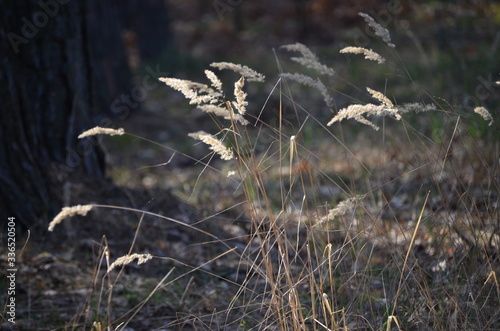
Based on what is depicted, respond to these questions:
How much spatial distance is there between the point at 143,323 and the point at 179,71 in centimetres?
790

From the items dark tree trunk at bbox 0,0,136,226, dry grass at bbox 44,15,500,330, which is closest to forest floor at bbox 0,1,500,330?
dry grass at bbox 44,15,500,330

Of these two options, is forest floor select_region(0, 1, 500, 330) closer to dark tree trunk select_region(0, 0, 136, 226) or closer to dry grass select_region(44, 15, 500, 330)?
dry grass select_region(44, 15, 500, 330)

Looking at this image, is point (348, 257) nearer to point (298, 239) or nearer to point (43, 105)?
point (298, 239)

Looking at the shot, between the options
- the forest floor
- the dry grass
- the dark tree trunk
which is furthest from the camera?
the dark tree trunk

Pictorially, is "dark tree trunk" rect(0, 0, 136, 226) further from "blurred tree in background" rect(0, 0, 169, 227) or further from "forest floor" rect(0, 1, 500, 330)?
"forest floor" rect(0, 1, 500, 330)

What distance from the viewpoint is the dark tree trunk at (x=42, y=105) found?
11.9ft

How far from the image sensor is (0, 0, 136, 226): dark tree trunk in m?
3.63

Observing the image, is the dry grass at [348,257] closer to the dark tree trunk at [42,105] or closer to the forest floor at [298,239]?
the forest floor at [298,239]

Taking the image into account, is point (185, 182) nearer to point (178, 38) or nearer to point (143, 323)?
point (143, 323)

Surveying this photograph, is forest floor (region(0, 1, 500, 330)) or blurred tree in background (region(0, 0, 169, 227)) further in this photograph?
blurred tree in background (region(0, 0, 169, 227))

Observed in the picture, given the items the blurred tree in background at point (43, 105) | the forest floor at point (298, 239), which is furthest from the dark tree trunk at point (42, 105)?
the forest floor at point (298, 239)

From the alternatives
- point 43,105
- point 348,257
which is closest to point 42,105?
point 43,105

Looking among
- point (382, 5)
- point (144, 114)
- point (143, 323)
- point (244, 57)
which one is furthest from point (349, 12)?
point (143, 323)

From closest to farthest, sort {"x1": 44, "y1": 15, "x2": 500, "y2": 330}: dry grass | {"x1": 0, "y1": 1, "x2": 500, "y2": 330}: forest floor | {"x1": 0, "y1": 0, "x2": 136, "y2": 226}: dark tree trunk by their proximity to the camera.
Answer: {"x1": 44, "y1": 15, "x2": 500, "y2": 330}: dry grass, {"x1": 0, "y1": 1, "x2": 500, "y2": 330}: forest floor, {"x1": 0, "y1": 0, "x2": 136, "y2": 226}: dark tree trunk
